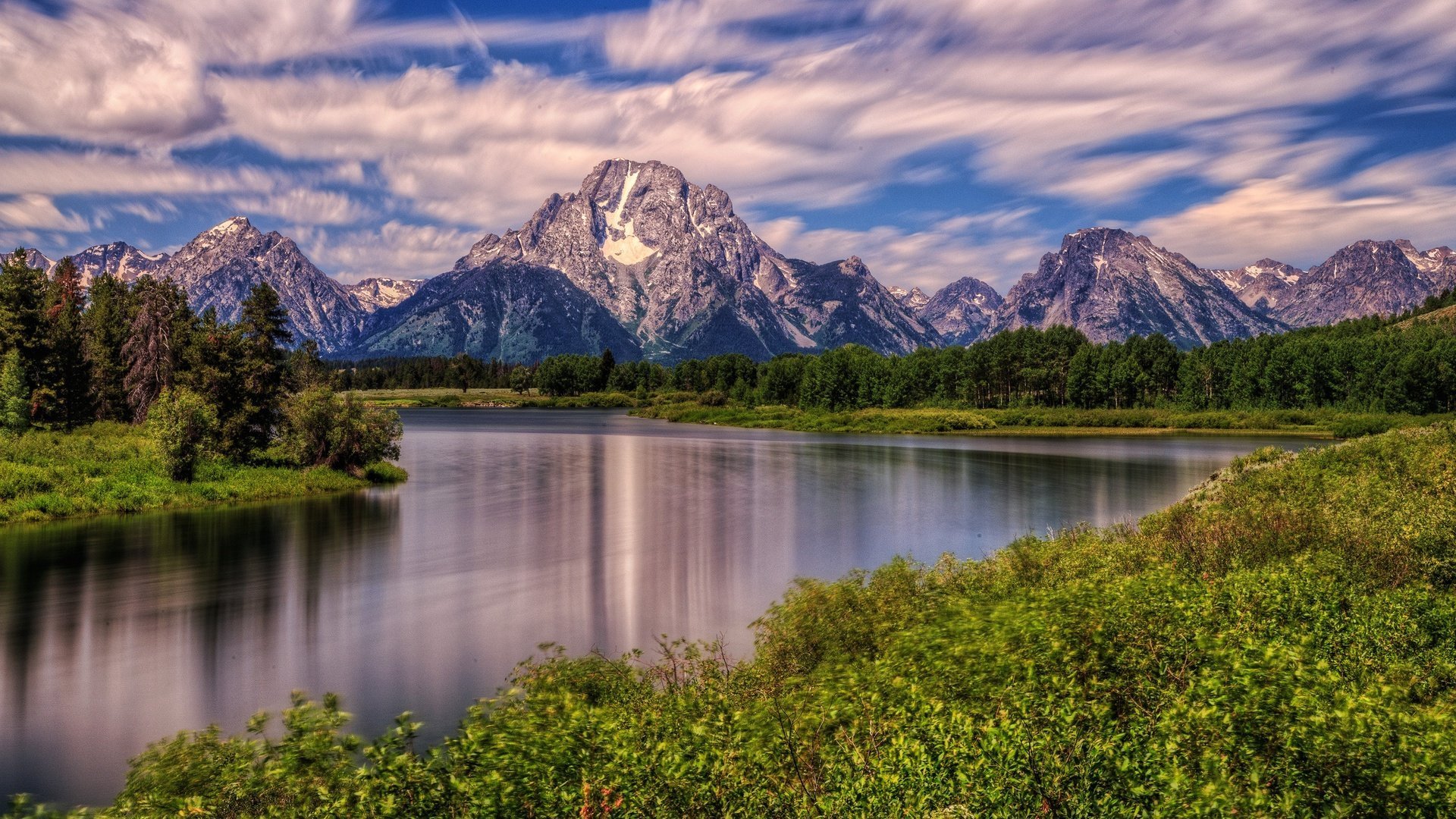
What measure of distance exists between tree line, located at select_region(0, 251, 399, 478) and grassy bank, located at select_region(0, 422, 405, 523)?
2.28 metres

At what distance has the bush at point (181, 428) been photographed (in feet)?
197

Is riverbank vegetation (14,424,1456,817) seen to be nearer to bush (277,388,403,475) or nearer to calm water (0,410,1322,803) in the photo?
calm water (0,410,1322,803)

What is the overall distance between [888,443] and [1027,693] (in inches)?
4867

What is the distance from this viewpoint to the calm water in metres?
26.1

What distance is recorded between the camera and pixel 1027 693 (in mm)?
13266

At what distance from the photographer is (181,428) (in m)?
60.6

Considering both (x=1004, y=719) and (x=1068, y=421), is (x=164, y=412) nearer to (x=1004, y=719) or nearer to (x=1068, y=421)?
(x=1004, y=719)

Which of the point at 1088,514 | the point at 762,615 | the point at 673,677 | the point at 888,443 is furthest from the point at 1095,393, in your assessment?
the point at 673,677

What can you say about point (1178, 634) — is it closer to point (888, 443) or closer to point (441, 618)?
point (441, 618)

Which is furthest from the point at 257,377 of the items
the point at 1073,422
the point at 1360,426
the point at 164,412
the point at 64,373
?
the point at 1360,426

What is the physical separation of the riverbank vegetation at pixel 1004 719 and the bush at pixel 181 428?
156 ft

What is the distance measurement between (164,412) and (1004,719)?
66366mm

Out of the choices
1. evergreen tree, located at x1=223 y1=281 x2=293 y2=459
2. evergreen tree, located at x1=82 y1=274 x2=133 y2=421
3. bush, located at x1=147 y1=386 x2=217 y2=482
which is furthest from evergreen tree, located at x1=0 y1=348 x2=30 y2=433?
evergreen tree, located at x1=223 y1=281 x2=293 y2=459

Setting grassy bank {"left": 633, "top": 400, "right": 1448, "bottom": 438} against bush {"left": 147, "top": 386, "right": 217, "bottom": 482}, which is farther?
grassy bank {"left": 633, "top": 400, "right": 1448, "bottom": 438}
